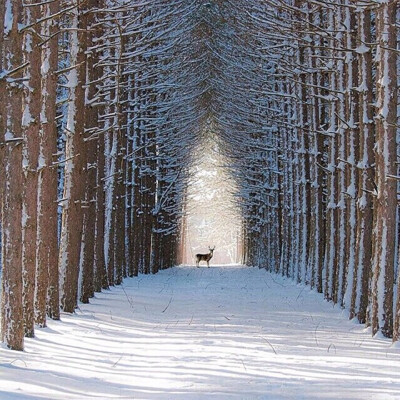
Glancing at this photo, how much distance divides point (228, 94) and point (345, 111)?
2242 centimetres

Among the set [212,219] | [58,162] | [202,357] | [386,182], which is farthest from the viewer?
[212,219]

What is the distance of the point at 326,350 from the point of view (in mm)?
11141

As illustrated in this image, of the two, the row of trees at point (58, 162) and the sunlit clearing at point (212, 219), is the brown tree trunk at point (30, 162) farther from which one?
the sunlit clearing at point (212, 219)

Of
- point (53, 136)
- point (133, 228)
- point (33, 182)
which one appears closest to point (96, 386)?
point (33, 182)

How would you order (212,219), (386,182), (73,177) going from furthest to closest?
(212,219)
(73,177)
(386,182)

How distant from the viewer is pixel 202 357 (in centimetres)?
1010

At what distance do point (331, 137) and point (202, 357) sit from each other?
43.8 feet

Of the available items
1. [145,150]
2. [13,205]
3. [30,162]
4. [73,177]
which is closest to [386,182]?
[30,162]

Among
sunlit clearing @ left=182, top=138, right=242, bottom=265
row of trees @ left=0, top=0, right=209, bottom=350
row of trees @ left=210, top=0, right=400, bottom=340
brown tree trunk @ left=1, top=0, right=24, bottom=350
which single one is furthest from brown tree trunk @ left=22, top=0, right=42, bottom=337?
sunlit clearing @ left=182, top=138, right=242, bottom=265

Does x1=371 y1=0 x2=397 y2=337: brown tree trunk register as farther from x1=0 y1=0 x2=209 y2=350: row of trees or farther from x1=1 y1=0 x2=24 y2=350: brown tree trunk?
x1=1 y1=0 x2=24 y2=350: brown tree trunk

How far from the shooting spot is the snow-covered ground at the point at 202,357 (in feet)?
25.2

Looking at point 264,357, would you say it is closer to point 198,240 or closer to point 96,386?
point 96,386

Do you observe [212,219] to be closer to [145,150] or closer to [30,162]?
[145,150]

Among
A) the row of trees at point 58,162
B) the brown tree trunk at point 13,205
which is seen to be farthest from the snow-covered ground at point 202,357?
the row of trees at point 58,162
